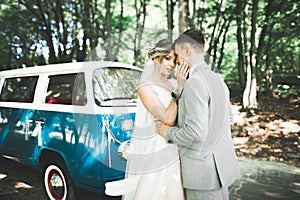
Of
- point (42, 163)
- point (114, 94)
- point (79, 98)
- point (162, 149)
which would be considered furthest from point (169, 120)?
point (42, 163)

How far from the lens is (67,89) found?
4.69 meters

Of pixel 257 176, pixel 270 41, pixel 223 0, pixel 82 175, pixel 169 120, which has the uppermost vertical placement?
pixel 223 0

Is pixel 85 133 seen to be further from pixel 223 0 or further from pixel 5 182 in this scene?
pixel 223 0

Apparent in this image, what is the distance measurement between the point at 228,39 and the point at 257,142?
9.54m

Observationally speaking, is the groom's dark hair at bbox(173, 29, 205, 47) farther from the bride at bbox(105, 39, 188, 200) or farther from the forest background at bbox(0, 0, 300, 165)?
the forest background at bbox(0, 0, 300, 165)

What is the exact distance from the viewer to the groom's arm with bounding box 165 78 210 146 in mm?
1875

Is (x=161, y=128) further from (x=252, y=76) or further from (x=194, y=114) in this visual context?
(x=252, y=76)

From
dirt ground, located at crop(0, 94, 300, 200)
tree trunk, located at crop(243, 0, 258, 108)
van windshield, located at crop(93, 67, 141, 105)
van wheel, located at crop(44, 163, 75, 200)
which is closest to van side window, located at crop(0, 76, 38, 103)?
van wheel, located at crop(44, 163, 75, 200)

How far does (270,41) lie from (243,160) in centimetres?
862

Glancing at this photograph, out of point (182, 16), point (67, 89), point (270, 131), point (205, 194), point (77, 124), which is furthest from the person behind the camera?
point (270, 131)

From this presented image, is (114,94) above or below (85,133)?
above

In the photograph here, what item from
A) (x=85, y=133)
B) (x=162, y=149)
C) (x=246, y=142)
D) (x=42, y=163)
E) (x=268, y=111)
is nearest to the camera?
(x=162, y=149)

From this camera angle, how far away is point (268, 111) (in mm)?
9820

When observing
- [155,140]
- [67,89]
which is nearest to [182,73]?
[155,140]
